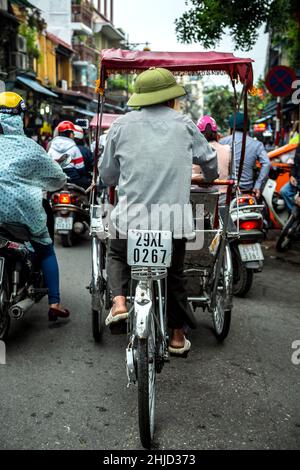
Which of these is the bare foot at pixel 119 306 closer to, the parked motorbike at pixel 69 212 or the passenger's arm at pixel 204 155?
the passenger's arm at pixel 204 155

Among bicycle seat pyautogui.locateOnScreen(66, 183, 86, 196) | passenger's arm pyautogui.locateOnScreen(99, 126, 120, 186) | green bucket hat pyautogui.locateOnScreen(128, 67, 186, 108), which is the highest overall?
green bucket hat pyautogui.locateOnScreen(128, 67, 186, 108)

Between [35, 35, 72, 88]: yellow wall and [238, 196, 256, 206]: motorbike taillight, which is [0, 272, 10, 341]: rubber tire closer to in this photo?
[238, 196, 256, 206]: motorbike taillight

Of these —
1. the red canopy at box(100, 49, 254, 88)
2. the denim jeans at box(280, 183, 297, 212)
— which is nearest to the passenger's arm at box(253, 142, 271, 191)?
the denim jeans at box(280, 183, 297, 212)

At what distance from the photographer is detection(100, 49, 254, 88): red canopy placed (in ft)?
13.7

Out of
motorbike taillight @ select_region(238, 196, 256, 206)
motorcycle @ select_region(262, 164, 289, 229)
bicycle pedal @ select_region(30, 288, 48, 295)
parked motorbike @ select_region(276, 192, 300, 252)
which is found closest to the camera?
bicycle pedal @ select_region(30, 288, 48, 295)

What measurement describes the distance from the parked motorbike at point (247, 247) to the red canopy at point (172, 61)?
4.77 ft

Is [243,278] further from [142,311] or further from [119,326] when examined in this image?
[142,311]

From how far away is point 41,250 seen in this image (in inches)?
175

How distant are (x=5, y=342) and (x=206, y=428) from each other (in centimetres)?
190

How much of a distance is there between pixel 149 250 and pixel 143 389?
718 mm

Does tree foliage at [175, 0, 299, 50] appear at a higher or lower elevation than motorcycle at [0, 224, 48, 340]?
higher

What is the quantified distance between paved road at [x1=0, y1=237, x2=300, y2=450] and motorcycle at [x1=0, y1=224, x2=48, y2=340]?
0.29 metres

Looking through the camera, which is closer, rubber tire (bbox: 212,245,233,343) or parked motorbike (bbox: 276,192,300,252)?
rubber tire (bbox: 212,245,233,343)
